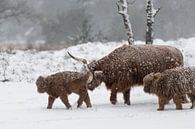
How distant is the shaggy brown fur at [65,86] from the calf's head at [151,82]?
1.40m

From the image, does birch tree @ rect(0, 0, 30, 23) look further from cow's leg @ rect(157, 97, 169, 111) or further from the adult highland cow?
cow's leg @ rect(157, 97, 169, 111)

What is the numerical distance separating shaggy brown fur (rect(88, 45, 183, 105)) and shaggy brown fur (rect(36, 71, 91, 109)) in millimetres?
650

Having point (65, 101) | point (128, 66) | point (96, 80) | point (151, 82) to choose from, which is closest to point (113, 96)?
point (96, 80)

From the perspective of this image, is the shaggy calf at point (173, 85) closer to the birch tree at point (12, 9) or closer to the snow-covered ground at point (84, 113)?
the snow-covered ground at point (84, 113)

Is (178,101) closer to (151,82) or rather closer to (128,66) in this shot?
(151,82)

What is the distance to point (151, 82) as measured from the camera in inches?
510

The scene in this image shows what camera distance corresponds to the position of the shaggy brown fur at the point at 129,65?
557 inches

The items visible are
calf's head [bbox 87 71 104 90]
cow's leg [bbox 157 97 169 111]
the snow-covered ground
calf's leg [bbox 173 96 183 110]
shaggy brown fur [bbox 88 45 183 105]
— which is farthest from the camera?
shaggy brown fur [bbox 88 45 183 105]

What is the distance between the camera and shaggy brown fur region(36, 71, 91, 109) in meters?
13.3

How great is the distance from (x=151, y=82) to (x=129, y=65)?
1.38 meters

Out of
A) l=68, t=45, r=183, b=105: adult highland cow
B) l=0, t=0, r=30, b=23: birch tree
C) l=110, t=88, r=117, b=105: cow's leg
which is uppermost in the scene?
l=0, t=0, r=30, b=23: birch tree

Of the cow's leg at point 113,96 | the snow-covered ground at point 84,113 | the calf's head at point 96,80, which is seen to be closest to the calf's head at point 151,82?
the snow-covered ground at point 84,113

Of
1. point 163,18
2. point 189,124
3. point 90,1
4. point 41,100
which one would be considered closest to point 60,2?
point 90,1

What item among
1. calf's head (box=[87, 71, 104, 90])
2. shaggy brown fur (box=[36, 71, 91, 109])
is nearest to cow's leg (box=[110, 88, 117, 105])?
calf's head (box=[87, 71, 104, 90])
